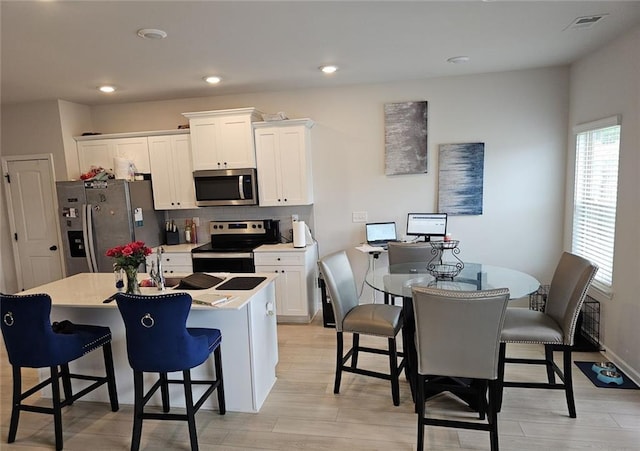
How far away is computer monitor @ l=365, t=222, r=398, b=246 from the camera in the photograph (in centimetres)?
443

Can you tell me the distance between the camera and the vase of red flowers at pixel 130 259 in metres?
2.56

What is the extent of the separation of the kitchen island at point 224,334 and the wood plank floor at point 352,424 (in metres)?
0.14

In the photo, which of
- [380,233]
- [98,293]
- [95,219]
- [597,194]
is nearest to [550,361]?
[597,194]

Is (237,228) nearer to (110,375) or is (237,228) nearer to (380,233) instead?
(380,233)

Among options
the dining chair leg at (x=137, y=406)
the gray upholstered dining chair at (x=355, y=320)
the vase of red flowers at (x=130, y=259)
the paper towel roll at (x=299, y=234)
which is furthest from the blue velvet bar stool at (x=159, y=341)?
the paper towel roll at (x=299, y=234)

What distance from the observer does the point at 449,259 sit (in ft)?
14.5

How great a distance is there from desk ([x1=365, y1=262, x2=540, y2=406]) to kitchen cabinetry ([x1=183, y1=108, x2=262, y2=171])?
2.15 meters

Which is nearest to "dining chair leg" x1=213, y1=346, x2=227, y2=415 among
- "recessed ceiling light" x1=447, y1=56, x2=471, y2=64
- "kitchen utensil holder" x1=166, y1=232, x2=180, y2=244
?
"kitchen utensil holder" x1=166, y1=232, x2=180, y2=244

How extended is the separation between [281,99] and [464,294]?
3.40 m

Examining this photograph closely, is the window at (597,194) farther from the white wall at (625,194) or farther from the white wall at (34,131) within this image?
the white wall at (34,131)

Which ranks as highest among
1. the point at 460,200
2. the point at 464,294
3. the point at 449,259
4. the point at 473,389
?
the point at 460,200

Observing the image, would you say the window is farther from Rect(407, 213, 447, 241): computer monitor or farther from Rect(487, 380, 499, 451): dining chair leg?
Rect(487, 380, 499, 451): dining chair leg

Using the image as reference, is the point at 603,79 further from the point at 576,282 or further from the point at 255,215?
the point at 255,215

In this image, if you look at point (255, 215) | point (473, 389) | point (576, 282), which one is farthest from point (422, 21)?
point (255, 215)
